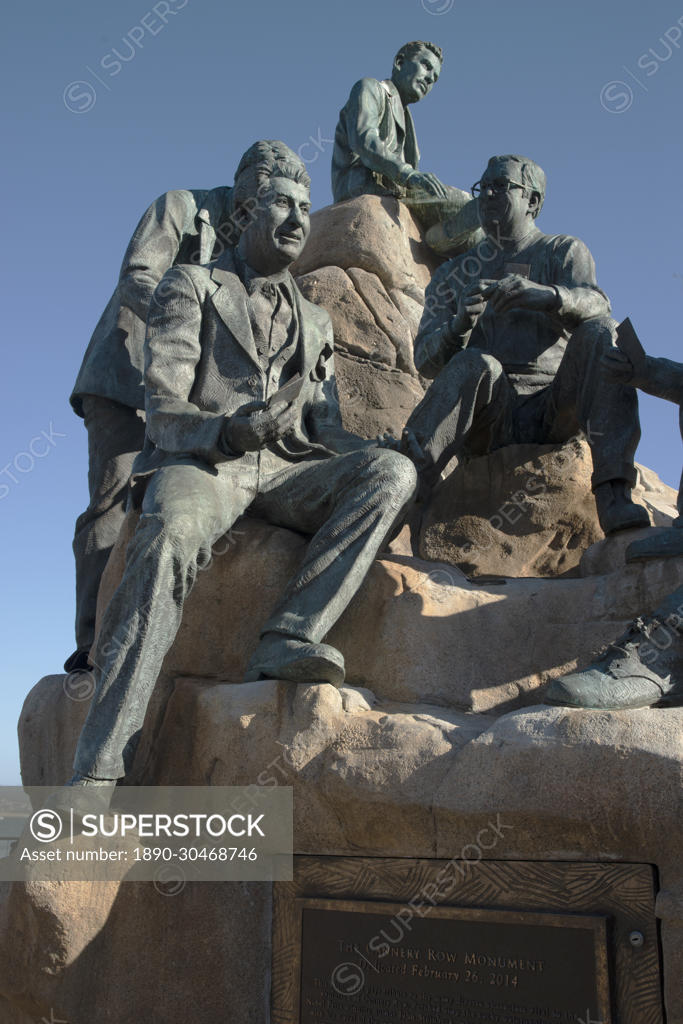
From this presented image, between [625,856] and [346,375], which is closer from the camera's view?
[625,856]

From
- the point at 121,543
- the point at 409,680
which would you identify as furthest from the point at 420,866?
the point at 121,543

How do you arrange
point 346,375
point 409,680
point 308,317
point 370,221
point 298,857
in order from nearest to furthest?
point 298,857 < point 409,680 < point 308,317 < point 346,375 < point 370,221

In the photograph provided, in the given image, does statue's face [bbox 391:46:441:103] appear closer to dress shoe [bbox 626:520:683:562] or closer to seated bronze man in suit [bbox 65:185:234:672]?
seated bronze man in suit [bbox 65:185:234:672]

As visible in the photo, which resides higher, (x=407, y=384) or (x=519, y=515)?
(x=407, y=384)

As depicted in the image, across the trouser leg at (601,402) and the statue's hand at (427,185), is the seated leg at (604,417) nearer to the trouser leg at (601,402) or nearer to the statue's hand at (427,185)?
the trouser leg at (601,402)

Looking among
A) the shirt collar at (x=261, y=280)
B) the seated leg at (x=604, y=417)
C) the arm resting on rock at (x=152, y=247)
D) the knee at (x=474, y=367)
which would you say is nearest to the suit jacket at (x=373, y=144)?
the arm resting on rock at (x=152, y=247)

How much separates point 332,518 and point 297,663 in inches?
24.2

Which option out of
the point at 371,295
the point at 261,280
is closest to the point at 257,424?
the point at 261,280

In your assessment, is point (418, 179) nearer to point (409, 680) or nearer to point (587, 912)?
point (409, 680)

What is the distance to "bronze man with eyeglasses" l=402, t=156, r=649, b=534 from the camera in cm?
428

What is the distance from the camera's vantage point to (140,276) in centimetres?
563

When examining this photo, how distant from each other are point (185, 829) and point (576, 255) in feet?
9.94

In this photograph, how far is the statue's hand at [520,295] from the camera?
14.8 feet

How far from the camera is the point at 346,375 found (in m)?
6.55
